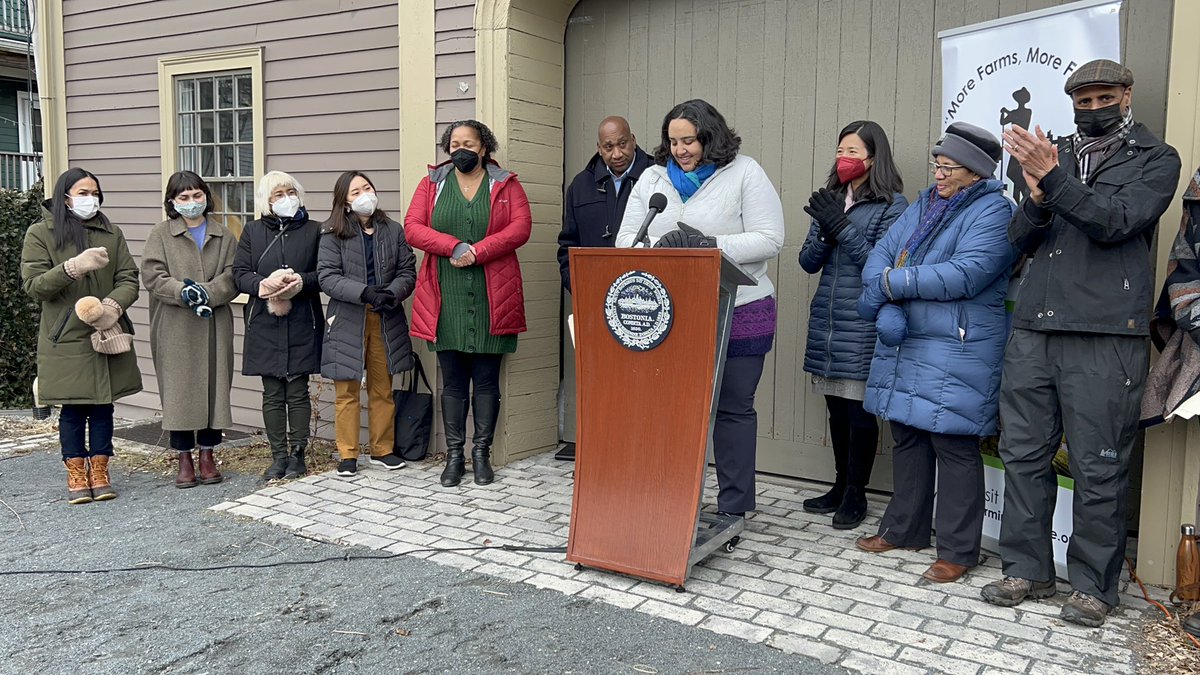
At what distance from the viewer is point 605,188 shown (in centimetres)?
554

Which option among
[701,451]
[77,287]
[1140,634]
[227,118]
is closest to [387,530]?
[701,451]

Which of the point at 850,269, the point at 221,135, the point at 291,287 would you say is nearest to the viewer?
the point at 850,269

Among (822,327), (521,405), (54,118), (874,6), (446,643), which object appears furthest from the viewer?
(54,118)

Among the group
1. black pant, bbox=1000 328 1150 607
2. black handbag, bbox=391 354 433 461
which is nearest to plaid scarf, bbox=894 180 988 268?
black pant, bbox=1000 328 1150 607

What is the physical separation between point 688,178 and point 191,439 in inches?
132

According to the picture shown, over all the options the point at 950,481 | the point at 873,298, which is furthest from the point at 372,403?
the point at 950,481

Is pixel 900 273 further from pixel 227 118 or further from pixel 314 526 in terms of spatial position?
pixel 227 118

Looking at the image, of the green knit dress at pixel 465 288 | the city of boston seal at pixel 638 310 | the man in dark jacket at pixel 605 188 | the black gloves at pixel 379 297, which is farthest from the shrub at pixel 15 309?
the city of boston seal at pixel 638 310

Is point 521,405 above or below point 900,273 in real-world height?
below

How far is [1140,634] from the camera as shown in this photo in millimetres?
3377

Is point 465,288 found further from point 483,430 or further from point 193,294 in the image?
point 193,294

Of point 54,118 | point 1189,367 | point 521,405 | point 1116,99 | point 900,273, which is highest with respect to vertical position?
point 54,118

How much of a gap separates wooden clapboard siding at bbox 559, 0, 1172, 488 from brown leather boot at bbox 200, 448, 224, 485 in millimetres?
2924

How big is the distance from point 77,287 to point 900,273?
4.19 metres
